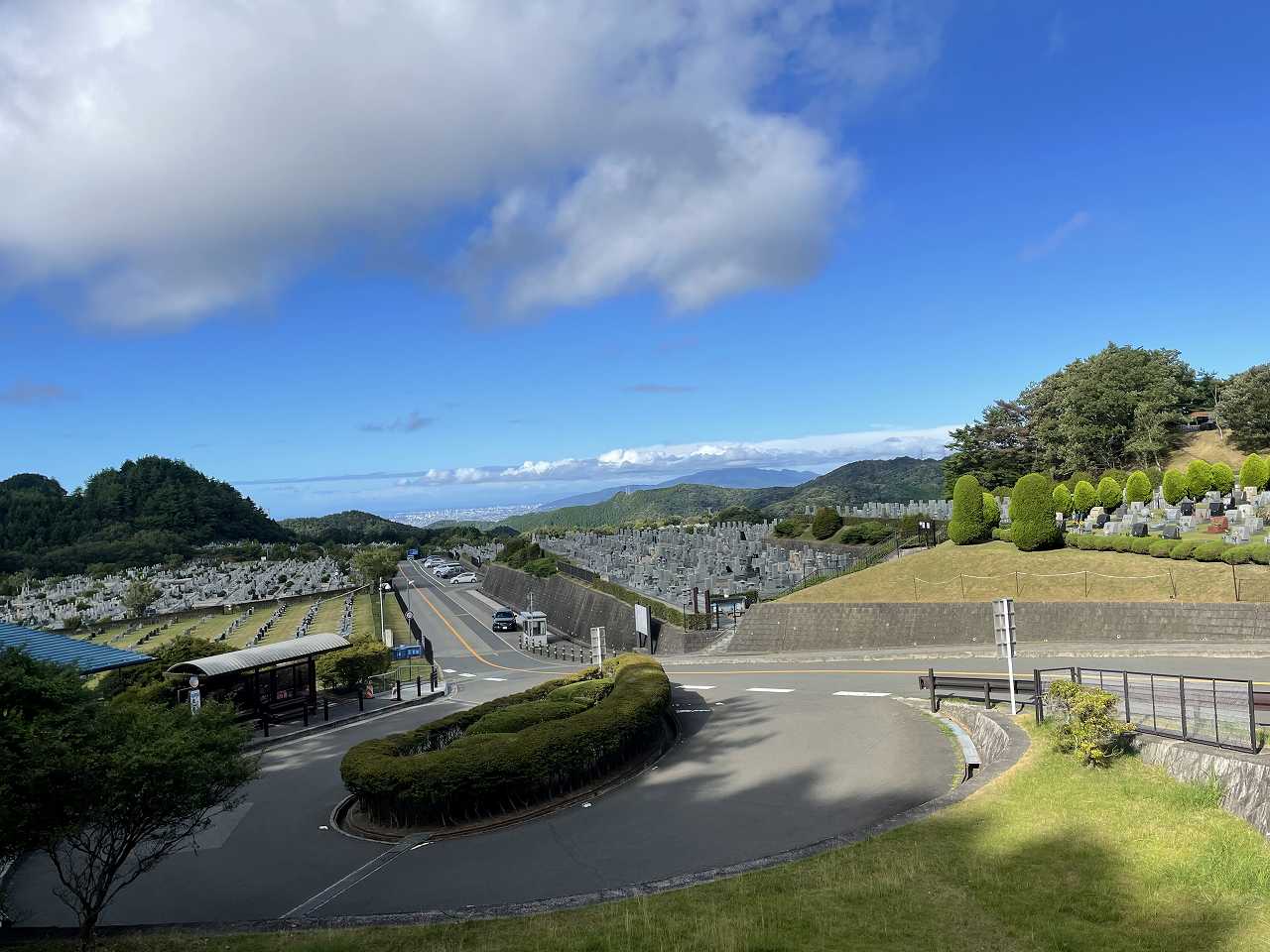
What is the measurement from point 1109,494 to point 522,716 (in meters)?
31.0

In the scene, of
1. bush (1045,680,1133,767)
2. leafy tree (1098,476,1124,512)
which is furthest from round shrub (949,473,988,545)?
bush (1045,680,1133,767)

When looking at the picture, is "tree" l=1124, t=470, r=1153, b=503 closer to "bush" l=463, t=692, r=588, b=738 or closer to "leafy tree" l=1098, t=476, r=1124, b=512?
"leafy tree" l=1098, t=476, r=1124, b=512

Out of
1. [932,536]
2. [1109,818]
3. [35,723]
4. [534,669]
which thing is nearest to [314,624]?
[534,669]

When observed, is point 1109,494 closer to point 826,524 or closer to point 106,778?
point 826,524

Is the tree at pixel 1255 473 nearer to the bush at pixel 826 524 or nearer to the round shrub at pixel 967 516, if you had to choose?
the round shrub at pixel 967 516

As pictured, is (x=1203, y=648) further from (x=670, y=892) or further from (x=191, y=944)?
(x=191, y=944)

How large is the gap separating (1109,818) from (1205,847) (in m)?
1.04

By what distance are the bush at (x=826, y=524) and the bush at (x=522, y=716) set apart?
117 ft

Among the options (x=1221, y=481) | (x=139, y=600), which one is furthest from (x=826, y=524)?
(x=139, y=600)

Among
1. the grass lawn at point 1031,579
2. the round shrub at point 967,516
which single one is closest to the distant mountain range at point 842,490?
the round shrub at point 967,516

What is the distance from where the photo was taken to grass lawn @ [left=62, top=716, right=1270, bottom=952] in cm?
638

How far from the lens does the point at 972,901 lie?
7012 millimetres

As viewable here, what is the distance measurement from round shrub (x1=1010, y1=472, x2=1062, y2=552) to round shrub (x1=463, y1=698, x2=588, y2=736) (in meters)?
20.6

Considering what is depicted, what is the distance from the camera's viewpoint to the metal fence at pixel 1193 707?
362 inches
